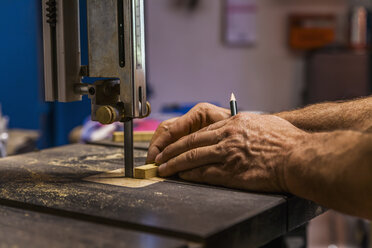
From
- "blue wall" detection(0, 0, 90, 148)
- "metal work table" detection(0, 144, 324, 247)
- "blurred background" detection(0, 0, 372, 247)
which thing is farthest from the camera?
"blurred background" detection(0, 0, 372, 247)

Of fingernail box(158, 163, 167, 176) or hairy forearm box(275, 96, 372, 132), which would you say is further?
hairy forearm box(275, 96, 372, 132)

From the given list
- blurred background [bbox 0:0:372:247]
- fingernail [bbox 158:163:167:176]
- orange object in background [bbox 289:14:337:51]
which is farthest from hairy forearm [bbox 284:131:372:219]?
orange object in background [bbox 289:14:337:51]

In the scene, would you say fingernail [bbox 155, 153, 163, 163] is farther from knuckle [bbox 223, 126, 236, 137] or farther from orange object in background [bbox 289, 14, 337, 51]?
orange object in background [bbox 289, 14, 337, 51]

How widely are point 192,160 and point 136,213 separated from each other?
0.25m

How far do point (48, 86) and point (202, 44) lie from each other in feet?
9.66

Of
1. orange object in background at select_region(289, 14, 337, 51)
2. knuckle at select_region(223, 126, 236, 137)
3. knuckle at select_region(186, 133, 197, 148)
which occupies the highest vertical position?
orange object in background at select_region(289, 14, 337, 51)

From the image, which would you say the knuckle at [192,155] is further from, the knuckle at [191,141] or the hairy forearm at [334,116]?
the hairy forearm at [334,116]

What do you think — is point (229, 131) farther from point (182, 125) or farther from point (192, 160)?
point (182, 125)

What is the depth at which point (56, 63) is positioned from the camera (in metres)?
1.10

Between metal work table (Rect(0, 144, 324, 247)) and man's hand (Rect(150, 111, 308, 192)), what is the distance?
0.03m

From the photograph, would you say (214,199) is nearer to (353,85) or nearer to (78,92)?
(78,92)

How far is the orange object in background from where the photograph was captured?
3.97 metres

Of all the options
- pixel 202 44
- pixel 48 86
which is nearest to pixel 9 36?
pixel 202 44

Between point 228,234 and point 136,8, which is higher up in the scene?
point 136,8
